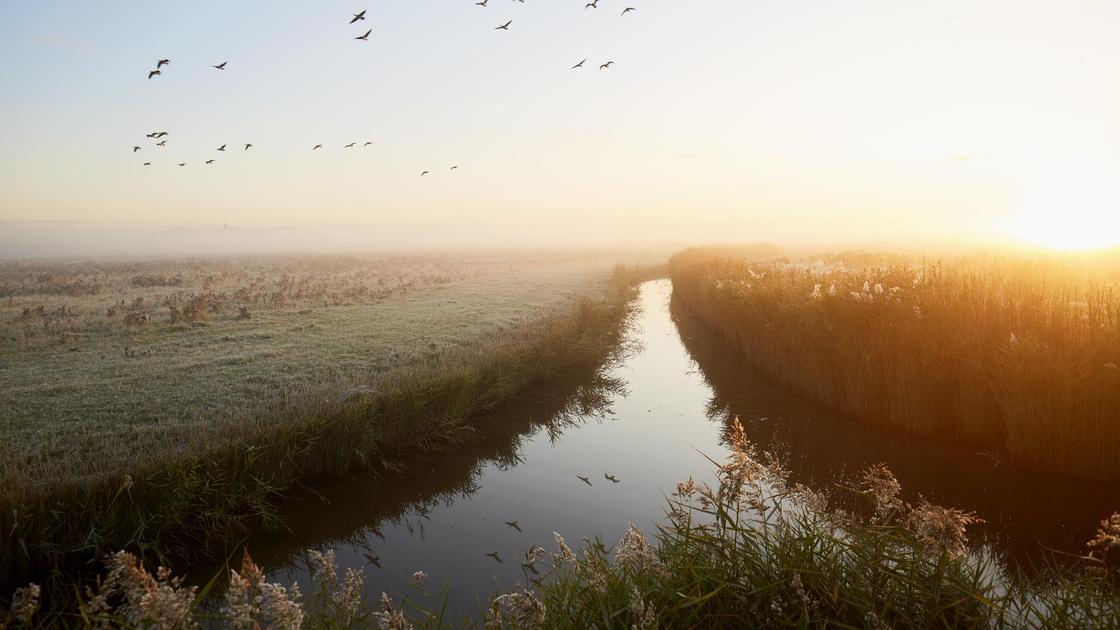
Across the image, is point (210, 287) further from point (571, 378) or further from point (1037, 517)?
point (1037, 517)

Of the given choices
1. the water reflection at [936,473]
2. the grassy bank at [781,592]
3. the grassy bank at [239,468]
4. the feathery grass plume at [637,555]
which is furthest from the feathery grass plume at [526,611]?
the water reflection at [936,473]

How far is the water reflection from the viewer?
6.88 meters

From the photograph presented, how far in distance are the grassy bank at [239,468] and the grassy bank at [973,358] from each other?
7.12 meters

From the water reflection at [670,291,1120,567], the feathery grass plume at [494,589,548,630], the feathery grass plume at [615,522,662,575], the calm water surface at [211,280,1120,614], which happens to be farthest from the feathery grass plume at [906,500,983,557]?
the calm water surface at [211,280,1120,614]

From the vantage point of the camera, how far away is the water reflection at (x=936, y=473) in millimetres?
6880

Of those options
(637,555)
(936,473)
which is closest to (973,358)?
(936,473)

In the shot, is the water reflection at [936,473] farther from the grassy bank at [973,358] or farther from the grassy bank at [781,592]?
the grassy bank at [781,592]

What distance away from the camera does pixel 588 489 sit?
28.6 ft

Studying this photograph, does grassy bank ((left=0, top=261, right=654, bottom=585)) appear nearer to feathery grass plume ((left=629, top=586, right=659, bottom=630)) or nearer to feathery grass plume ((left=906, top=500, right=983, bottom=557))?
feathery grass plume ((left=629, top=586, right=659, bottom=630))

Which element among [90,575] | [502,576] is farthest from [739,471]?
[90,575]

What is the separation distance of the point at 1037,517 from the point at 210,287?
3583cm

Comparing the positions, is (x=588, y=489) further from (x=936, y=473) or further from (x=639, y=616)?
(x=639, y=616)

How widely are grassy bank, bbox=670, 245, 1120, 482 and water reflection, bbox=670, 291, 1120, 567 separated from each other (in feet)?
1.40

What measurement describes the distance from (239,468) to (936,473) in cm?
1040
